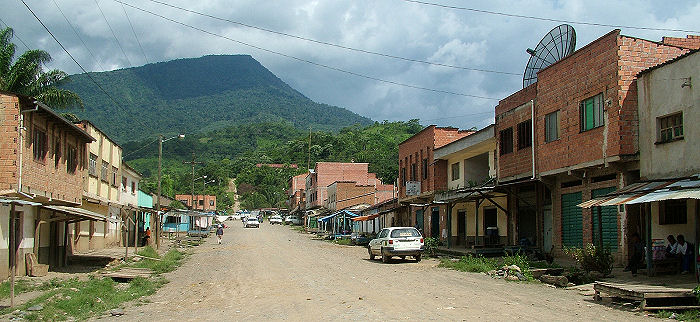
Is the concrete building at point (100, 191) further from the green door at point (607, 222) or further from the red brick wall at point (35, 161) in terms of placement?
the green door at point (607, 222)

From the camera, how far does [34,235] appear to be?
22.9 meters

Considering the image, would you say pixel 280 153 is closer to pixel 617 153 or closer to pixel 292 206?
pixel 292 206

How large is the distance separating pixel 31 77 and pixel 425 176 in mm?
26683

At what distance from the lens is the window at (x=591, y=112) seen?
71.9 feet

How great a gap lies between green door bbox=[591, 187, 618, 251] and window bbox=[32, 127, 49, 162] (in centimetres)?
2057

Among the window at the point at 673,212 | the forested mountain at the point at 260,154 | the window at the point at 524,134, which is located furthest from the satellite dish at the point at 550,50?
the forested mountain at the point at 260,154

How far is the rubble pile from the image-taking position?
2033 centimetres

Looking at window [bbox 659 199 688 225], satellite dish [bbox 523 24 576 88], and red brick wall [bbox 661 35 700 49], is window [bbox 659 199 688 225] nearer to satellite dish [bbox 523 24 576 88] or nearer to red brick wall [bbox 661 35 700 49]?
red brick wall [bbox 661 35 700 49]

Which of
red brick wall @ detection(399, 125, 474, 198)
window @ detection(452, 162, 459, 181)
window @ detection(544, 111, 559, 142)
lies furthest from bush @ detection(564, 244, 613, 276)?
red brick wall @ detection(399, 125, 474, 198)

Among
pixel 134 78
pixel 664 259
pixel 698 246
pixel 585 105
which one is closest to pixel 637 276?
pixel 664 259

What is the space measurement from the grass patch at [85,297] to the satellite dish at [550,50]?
723 inches

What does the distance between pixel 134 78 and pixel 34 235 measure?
94.3 m

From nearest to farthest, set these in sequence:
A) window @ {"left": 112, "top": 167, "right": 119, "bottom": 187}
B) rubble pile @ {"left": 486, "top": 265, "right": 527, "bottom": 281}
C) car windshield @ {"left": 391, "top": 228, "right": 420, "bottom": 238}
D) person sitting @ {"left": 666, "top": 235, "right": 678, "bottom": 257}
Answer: person sitting @ {"left": 666, "top": 235, "right": 678, "bottom": 257}
rubble pile @ {"left": 486, "top": 265, "right": 527, "bottom": 281}
car windshield @ {"left": 391, "top": 228, "right": 420, "bottom": 238}
window @ {"left": 112, "top": 167, "right": 119, "bottom": 187}

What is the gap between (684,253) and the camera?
17875 mm
